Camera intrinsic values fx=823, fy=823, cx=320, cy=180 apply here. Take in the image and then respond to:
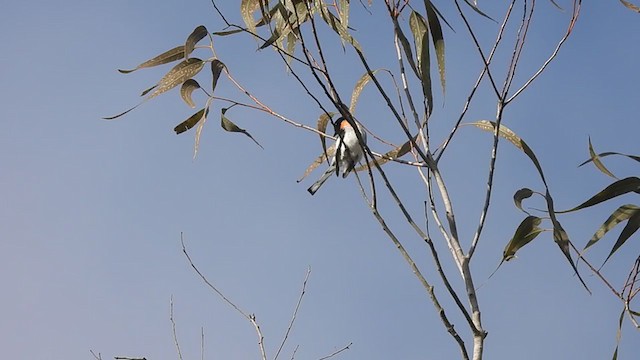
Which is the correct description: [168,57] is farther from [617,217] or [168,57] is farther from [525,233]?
[617,217]

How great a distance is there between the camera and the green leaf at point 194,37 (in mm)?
1977

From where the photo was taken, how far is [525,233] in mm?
1846

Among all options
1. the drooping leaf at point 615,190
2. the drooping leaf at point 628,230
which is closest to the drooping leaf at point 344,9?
the drooping leaf at point 615,190

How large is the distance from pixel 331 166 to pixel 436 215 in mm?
1608

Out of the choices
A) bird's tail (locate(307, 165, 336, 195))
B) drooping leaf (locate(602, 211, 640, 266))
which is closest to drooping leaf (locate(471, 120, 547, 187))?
drooping leaf (locate(602, 211, 640, 266))

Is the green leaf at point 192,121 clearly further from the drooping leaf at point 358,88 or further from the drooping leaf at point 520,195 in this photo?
the drooping leaf at point 520,195

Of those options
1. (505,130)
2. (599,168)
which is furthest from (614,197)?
(505,130)

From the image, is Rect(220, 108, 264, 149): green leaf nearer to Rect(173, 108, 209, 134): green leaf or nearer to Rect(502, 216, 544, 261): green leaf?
Rect(173, 108, 209, 134): green leaf

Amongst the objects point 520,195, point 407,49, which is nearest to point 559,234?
point 520,195

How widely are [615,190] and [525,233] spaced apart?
228 mm

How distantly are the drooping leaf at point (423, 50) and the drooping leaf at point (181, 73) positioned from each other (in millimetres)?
545

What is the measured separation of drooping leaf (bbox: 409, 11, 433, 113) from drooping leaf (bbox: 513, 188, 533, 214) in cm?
28

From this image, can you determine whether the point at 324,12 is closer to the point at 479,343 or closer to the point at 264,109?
the point at 264,109

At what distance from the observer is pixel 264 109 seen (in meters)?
1.87
